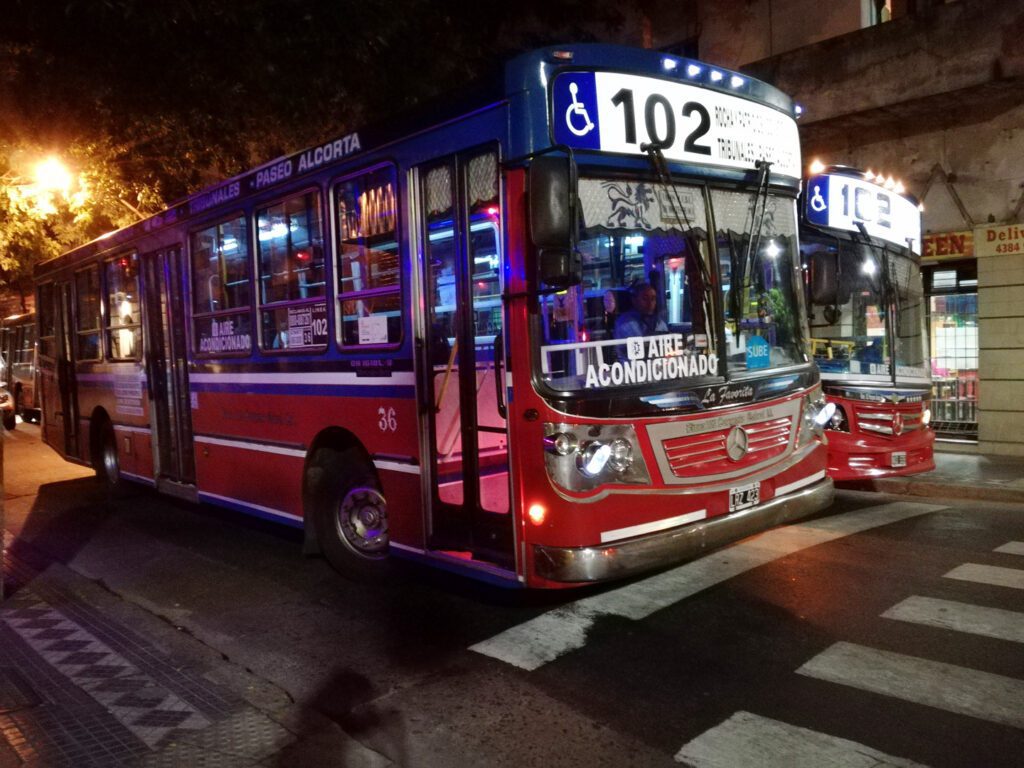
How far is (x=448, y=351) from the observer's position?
544cm

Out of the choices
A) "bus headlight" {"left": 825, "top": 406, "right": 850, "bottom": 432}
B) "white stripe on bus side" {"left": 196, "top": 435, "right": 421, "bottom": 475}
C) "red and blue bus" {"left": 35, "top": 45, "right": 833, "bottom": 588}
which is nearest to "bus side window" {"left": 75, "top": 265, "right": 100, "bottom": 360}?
"white stripe on bus side" {"left": 196, "top": 435, "right": 421, "bottom": 475}

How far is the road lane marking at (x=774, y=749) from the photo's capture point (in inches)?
139

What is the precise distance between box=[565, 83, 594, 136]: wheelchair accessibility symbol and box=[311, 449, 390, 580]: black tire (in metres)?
2.90

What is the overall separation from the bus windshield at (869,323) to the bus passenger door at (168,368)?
21.7 feet

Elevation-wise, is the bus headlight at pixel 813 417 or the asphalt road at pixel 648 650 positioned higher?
the bus headlight at pixel 813 417

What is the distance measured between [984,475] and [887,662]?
690cm

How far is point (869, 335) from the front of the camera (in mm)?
9219

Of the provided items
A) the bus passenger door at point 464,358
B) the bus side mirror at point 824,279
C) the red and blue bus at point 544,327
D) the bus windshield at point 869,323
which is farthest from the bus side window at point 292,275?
the bus windshield at point 869,323

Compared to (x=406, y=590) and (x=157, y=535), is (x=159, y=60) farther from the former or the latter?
(x=406, y=590)

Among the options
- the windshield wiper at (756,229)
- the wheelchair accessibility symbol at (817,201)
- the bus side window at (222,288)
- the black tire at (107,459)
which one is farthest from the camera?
the black tire at (107,459)

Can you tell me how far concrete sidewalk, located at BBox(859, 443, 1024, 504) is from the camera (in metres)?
9.34

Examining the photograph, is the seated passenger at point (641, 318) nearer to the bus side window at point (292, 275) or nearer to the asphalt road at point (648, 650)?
the asphalt road at point (648, 650)

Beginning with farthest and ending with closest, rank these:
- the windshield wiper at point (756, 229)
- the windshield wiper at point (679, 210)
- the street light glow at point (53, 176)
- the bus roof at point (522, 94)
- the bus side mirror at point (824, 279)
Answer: the street light glow at point (53, 176)
the bus side mirror at point (824, 279)
the windshield wiper at point (756, 229)
the windshield wiper at point (679, 210)
the bus roof at point (522, 94)

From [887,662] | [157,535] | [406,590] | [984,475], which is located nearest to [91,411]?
[157,535]
